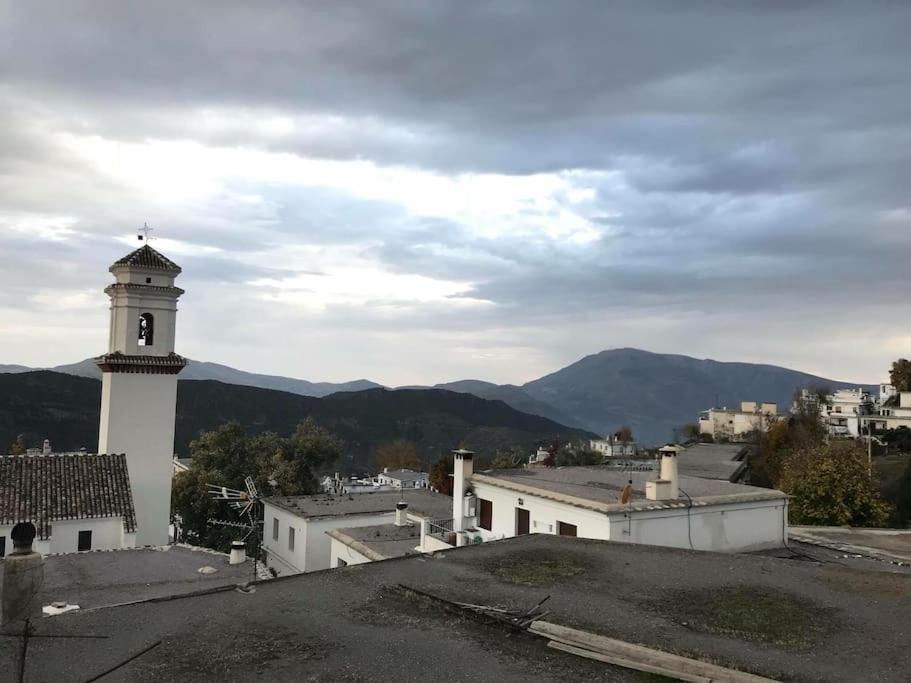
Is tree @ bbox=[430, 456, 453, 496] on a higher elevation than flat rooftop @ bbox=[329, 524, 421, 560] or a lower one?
lower

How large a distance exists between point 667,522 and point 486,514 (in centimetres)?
598

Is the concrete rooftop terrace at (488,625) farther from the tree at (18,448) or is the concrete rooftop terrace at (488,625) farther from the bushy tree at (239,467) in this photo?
the tree at (18,448)

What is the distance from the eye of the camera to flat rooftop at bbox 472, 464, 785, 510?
18.2m

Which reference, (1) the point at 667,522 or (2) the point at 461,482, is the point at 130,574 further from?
(1) the point at 667,522

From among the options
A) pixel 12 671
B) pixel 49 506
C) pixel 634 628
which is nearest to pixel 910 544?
pixel 634 628

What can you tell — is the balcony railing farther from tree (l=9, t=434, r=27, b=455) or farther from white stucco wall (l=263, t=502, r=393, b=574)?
tree (l=9, t=434, r=27, b=455)

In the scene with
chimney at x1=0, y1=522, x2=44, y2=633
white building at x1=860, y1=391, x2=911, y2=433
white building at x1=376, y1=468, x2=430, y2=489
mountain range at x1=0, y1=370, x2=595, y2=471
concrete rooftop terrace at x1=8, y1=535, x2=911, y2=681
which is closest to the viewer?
concrete rooftop terrace at x1=8, y1=535, x2=911, y2=681

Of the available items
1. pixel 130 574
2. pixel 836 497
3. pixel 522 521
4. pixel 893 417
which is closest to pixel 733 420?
pixel 893 417

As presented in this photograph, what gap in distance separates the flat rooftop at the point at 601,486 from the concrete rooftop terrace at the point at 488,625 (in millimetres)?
5265

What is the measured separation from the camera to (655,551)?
13.6 meters

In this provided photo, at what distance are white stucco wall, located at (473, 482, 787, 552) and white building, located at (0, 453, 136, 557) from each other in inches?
610

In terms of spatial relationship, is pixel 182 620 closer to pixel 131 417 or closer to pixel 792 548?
pixel 792 548

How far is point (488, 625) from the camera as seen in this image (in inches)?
351

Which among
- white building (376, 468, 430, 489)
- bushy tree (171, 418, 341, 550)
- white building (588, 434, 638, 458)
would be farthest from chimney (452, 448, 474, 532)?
white building (588, 434, 638, 458)
